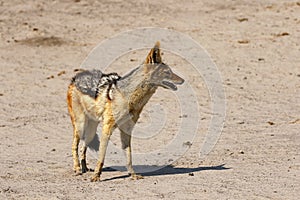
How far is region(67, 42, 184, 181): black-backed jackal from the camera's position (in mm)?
8289

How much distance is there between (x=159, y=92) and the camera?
1358 cm

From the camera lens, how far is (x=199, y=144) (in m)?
10.3

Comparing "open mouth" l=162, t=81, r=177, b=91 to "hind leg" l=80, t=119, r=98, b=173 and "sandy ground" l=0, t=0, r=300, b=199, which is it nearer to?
"sandy ground" l=0, t=0, r=300, b=199

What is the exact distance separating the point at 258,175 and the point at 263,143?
73.0 inches

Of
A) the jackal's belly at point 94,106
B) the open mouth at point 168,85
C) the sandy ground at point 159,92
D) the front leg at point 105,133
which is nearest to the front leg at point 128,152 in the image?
the sandy ground at point 159,92

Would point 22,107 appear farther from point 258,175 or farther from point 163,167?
point 258,175

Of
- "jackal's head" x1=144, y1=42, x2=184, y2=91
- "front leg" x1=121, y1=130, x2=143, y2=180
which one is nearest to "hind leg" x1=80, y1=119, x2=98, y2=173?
"front leg" x1=121, y1=130, x2=143, y2=180

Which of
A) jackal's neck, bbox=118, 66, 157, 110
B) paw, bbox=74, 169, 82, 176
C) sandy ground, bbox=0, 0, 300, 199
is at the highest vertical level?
jackal's neck, bbox=118, 66, 157, 110

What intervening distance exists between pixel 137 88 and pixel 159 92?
17.4ft

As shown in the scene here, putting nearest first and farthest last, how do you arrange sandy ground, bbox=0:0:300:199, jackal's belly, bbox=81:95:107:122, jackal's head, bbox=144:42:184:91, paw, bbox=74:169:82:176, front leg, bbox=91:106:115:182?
sandy ground, bbox=0:0:300:199 → jackal's head, bbox=144:42:184:91 → front leg, bbox=91:106:115:182 → jackal's belly, bbox=81:95:107:122 → paw, bbox=74:169:82:176

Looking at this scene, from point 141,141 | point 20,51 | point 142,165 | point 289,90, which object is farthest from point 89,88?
point 20,51

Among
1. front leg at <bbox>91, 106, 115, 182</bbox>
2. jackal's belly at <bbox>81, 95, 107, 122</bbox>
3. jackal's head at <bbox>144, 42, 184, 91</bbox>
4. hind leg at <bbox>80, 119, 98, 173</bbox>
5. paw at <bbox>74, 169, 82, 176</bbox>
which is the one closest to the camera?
jackal's head at <bbox>144, 42, 184, 91</bbox>

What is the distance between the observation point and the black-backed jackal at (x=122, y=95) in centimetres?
829

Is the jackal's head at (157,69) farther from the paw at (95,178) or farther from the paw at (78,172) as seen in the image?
the paw at (78,172)
